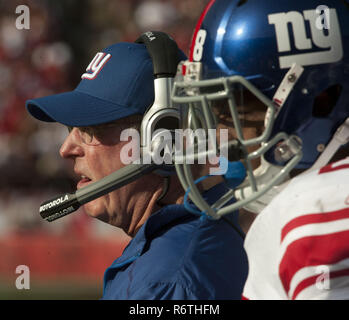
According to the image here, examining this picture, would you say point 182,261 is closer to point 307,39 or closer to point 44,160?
point 307,39

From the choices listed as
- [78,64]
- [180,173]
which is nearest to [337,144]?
[180,173]

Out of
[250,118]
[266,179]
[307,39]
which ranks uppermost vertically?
[307,39]

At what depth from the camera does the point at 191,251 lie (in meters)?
1.57

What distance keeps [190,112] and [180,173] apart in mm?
175

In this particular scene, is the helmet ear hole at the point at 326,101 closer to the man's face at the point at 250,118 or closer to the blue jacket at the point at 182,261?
the man's face at the point at 250,118

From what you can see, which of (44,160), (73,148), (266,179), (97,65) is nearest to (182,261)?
(266,179)

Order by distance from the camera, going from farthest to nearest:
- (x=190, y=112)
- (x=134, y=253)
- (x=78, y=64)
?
(x=78, y=64) < (x=134, y=253) < (x=190, y=112)

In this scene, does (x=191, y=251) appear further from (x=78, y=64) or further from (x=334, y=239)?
(x=78, y=64)

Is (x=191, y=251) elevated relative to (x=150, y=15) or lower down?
lower down

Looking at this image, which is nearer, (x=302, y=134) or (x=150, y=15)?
(x=302, y=134)

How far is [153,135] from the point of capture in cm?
172

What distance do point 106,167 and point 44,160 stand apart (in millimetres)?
3778

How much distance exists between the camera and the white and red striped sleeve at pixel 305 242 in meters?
1.11

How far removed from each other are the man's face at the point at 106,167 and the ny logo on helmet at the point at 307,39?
582mm
